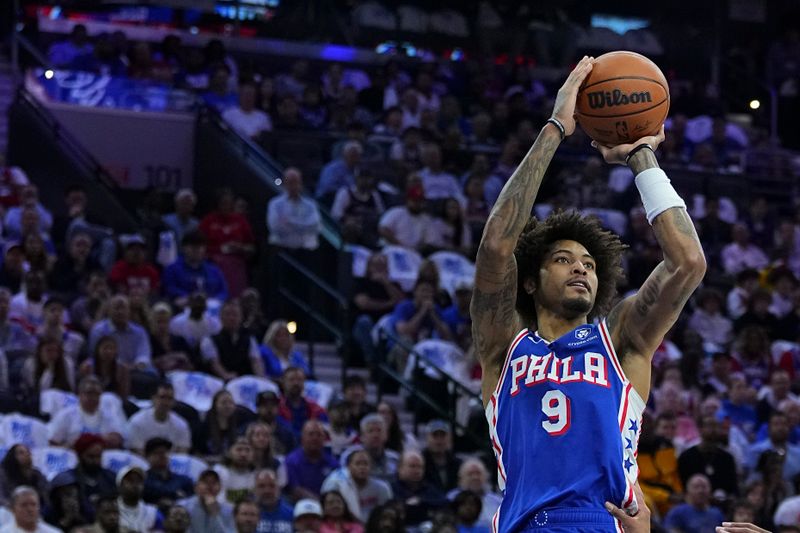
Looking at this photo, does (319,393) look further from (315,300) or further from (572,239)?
(572,239)

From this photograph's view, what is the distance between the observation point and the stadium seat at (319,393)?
1320 centimetres

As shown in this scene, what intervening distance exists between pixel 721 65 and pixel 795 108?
184cm

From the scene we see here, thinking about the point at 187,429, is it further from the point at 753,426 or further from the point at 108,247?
the point at 753,426

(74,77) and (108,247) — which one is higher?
(74,77)

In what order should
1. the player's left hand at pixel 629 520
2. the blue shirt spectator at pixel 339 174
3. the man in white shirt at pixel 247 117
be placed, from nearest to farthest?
the player's left hand at pixel 629 520, the blue shirt spectator at pixel 339 174, the man in white shirt at pixel 247 117

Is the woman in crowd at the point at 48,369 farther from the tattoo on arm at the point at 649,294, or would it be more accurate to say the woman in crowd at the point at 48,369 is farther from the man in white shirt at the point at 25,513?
the tattoo on arm at the point at 649,294

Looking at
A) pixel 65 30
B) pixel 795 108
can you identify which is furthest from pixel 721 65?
pixel 65 30

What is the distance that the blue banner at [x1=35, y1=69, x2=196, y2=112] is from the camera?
17.5 m

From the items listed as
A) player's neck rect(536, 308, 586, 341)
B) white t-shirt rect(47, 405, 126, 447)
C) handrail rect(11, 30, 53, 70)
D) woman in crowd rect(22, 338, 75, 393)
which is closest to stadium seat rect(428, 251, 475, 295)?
woman in crowd rect(22, 338, 75, 393)

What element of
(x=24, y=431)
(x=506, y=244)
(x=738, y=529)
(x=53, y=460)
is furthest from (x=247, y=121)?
(x=738, y=529)

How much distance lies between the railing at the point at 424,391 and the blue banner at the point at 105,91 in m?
5.08

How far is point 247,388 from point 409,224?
3.61 metres

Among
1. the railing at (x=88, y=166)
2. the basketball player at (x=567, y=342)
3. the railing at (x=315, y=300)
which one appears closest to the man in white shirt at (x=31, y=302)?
the railing at (x=315, y=300)

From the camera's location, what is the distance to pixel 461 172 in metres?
17.5
